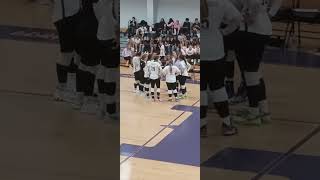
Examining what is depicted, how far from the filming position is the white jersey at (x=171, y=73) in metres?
2.21

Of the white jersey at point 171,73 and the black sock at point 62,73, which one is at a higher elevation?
the white jersey at point 171,73

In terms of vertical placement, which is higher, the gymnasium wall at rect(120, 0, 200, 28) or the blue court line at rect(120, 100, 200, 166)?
the gymnasium wall at rect(120, 0, 200, 28)

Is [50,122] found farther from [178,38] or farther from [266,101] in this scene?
[266,101]

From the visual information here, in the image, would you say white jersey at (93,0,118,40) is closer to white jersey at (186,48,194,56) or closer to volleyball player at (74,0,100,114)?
volleyball player at (74,0,100,114)

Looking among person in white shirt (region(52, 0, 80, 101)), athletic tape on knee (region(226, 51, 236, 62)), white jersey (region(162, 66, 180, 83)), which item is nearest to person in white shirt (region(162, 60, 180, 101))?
white jersey (region(162, 66, 180, 83))

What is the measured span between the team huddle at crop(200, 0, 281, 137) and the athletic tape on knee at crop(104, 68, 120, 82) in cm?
34

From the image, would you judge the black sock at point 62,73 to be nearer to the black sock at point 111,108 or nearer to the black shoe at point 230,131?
the black sock at point 111,108

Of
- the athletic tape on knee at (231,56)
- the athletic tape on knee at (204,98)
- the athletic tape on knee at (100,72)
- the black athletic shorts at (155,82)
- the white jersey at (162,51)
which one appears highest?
the white jersey at (162,51)

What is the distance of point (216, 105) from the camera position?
2.33 metres

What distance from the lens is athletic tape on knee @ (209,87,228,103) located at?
7.54ft

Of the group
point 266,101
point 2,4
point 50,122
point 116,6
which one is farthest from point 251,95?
point 2,4

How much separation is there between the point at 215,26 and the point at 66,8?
640 mm

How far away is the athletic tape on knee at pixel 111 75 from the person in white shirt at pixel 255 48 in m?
0.47

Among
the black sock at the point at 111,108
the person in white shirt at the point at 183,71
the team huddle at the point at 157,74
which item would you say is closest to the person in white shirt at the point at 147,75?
the team huddle at the point at 157,74
